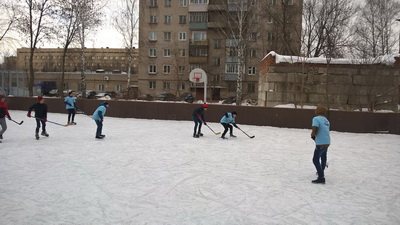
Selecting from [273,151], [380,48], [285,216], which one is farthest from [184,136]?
[380,48]

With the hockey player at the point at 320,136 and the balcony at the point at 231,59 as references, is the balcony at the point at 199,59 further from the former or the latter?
the hockey player at the point at 320,136

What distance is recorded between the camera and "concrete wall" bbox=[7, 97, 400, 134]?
14.0 m

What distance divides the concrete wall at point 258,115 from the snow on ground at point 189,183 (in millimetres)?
4109

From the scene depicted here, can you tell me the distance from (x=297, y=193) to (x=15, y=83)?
38094 millimetres

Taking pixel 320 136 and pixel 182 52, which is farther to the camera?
pixel 182 52

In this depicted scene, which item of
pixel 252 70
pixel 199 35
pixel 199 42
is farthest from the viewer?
pixel 199 35

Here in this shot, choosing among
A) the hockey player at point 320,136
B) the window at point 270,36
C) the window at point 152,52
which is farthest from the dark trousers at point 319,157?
the window at point 152,52

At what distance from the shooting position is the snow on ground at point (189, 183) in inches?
173

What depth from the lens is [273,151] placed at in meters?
9.44

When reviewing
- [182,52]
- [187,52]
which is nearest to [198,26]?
[187,52]

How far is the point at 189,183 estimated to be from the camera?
19.4 ft

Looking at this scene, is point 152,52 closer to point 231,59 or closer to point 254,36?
point 231,59

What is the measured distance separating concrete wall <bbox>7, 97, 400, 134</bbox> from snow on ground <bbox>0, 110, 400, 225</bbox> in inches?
162

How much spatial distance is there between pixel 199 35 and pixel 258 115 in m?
26.4
